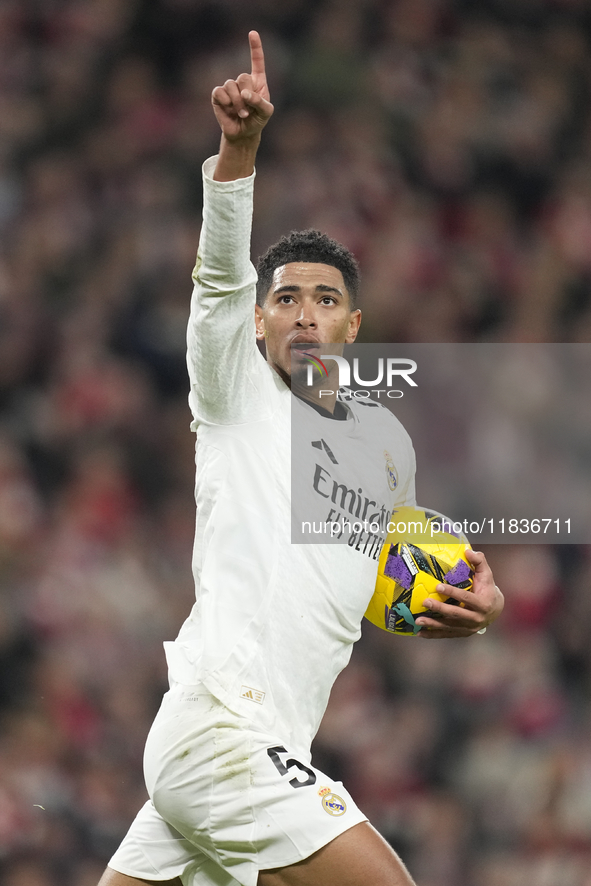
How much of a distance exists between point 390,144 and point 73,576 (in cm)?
276

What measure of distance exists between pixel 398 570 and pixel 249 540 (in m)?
0.54

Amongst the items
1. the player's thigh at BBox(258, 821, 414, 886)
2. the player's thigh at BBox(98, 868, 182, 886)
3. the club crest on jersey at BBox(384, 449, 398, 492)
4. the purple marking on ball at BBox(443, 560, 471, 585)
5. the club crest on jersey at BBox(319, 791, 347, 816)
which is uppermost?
the club crest on jersey at BBox(384, 449, 398, 492)

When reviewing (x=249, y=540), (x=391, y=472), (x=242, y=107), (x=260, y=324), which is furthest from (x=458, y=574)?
(x=242, y=107)

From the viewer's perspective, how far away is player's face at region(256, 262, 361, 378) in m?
2.51

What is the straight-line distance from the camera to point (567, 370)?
5.08 metres

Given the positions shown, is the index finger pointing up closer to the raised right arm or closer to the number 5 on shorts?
the raised right arm

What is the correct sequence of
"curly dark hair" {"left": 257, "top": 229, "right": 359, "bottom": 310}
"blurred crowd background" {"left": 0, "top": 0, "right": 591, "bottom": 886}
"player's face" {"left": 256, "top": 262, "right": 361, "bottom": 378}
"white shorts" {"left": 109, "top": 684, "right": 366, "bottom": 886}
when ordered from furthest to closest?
"blurred crowd background" {"left": 0, "top": 0, "right": 591, "bottom": 886}
"curly dark hair" {"left": 257, "top": 229, "right": 359, "bottom": 310}
"player's face" {"left": 256, "top": 262, "right": 361, "bottom": 378}
"white shorts" {"left": 109, "top": 684, "right": 366, "bottom": 886}

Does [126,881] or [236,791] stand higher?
[236,791]

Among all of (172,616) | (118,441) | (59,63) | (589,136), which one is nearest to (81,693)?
(172,616)

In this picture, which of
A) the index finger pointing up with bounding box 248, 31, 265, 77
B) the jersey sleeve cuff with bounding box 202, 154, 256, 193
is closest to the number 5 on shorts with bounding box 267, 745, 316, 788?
the jersey sleeve cuff with bounding box 202, 154, 256, 193

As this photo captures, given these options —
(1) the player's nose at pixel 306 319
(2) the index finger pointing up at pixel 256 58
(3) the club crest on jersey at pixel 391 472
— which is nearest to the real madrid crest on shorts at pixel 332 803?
(3) the club crest on jersey at pixel 391 472

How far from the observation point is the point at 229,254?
200 centimetres

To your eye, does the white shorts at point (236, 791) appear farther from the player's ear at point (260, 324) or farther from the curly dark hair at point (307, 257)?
the curly dark hair at point (307, 257)

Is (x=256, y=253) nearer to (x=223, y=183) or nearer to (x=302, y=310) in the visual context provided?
(x=302, y=310)
